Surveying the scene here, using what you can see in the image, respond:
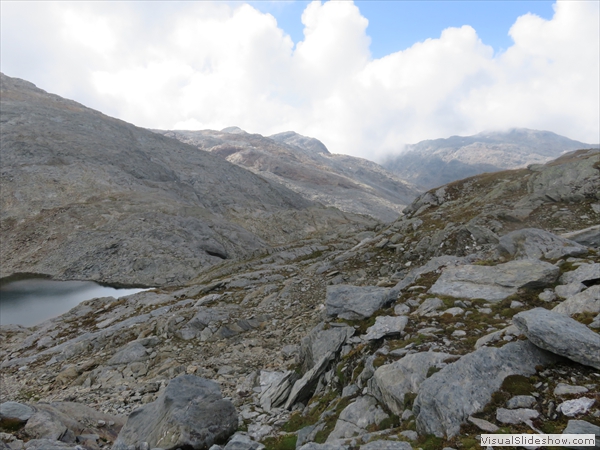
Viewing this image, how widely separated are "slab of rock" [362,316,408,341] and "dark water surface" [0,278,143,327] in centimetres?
4561

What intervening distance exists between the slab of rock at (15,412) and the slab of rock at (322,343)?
30.2 ft

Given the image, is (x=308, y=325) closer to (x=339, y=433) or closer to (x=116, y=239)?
(x=339, y=433)

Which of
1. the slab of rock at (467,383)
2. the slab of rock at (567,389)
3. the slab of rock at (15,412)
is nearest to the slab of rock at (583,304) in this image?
the slab of rock at (467,383)

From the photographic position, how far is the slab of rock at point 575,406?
20.0 ft

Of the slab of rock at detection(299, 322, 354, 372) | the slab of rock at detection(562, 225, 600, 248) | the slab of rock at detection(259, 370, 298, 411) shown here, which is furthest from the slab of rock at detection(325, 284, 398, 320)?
the slab of rock at detection(562, 225, 600, 248)

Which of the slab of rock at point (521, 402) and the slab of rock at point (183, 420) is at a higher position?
the slab of rock at point (521, 402)

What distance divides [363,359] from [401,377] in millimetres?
2311

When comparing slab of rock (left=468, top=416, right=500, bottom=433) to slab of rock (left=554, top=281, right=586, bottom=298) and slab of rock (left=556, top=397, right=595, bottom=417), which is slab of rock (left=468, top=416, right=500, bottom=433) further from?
slab of rock (left=554, top=281, right=586, bottom=298)

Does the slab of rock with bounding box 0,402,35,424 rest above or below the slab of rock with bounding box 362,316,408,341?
below

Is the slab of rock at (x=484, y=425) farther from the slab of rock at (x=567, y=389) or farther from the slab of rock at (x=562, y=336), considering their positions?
the slab of rock at (x=562, y=336)

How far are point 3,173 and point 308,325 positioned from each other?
10451 centimetres

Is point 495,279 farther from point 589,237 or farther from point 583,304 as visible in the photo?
point 589,237

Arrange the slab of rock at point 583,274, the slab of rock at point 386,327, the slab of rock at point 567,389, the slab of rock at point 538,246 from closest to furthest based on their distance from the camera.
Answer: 1. the slab of rock at point 567,389
2. the slab of rock at point 583,274
3. the slab of rock at point 386,327
4. the slab of rock at point 538,246

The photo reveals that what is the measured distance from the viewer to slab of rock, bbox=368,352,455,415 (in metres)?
8.31
